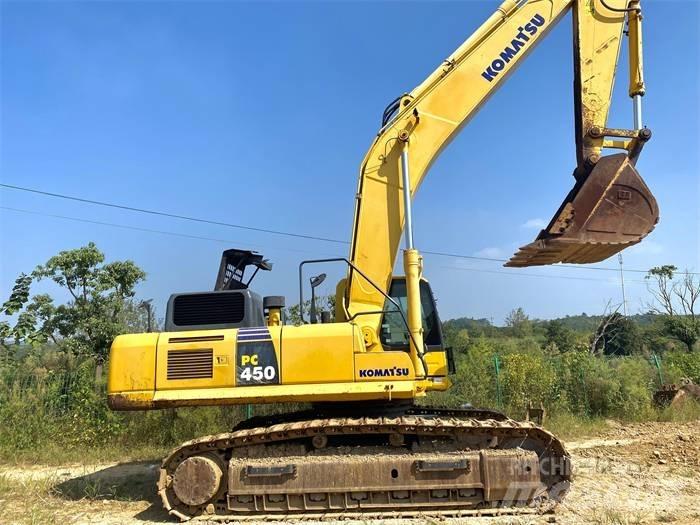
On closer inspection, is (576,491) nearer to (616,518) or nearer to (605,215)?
(616,518)

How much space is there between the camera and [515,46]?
266 inches

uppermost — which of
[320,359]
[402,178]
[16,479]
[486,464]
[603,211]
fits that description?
[402,178]

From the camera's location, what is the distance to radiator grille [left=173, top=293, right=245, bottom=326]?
638 cm

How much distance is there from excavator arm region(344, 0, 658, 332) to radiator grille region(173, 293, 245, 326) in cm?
130

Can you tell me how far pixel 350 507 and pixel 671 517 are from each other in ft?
10.9

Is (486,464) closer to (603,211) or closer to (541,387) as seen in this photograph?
(603,211)

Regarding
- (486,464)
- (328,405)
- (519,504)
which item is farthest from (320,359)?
(519,504)

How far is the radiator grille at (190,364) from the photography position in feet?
19.4

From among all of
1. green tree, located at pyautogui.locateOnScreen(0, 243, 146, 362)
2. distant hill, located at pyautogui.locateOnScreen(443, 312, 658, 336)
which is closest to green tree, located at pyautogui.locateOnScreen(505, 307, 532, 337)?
distant hill, located at pyautogui.locateOnScreen(443, 312, 658, 336)

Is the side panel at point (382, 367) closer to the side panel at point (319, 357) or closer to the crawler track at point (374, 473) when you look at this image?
the side panel at point (319, 357)

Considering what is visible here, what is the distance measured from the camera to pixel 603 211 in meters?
5.98

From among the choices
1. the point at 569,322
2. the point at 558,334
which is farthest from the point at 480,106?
the point at 569,322

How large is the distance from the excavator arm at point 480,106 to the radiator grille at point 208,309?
1.30 meters

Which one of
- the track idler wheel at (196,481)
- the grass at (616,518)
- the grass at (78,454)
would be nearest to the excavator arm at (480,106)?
the track idler wheel at (196,481)
